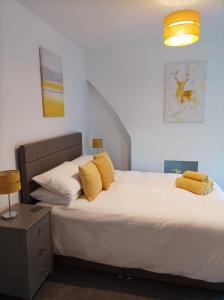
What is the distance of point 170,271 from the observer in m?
1.79

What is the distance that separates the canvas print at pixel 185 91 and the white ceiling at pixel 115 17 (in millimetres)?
531

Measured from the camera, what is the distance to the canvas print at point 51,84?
2508mm

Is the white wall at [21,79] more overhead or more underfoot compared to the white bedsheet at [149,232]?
more overhead

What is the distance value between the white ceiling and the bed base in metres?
2.39

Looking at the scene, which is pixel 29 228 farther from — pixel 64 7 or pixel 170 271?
pixel 64 7

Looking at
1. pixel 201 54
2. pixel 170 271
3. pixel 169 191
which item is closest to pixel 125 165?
pixel 169 191

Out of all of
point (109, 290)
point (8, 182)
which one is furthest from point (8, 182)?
→ point (109, 290)

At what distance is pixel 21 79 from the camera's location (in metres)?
2.17

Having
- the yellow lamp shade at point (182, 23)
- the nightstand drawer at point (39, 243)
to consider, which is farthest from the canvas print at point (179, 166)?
the nightstand drawer at point (39, 243)

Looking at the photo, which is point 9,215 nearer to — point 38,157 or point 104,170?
point 38,157

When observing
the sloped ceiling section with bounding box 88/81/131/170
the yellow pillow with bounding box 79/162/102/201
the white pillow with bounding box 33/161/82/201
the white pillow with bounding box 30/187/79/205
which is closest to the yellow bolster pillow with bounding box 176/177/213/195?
the yellow pillow with bounding box 79/162/102/201

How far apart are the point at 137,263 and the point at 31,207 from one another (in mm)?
1041

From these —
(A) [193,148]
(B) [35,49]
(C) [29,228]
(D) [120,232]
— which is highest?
(B) [35,49]

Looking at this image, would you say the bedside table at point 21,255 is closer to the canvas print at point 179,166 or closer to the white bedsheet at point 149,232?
the white bedsheet at point 149,232
